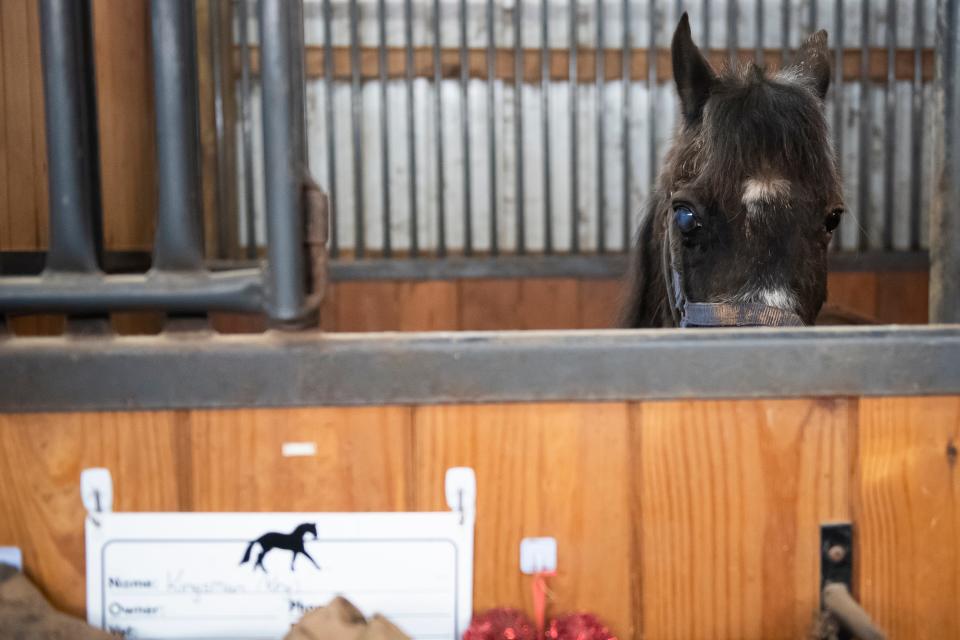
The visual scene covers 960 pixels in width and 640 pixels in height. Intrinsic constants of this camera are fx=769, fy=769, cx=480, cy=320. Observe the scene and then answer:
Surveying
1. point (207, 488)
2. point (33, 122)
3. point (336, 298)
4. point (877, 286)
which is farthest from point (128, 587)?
point (877, 286)

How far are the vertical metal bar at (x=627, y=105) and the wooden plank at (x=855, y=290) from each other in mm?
673

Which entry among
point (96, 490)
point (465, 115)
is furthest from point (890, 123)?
point (96, 490)

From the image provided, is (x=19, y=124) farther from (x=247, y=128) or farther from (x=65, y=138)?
(x=247, y=128)

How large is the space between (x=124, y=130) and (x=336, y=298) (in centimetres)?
99

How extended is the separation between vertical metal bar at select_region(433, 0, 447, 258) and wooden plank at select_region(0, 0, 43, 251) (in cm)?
131

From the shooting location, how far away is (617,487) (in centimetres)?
55

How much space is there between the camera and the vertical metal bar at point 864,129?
2.35 meters

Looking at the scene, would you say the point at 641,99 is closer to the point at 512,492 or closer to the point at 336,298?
the point at 336,298

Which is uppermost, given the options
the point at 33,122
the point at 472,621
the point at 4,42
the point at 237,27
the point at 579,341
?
the point at 237,27

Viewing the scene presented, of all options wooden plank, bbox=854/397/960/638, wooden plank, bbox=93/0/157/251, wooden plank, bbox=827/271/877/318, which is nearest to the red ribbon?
wooden plank, bbox=854/397/960/638

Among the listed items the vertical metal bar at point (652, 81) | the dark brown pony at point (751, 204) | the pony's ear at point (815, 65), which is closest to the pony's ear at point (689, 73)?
the dark brown pony at point (751, 204)

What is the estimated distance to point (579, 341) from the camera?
0.54 meters

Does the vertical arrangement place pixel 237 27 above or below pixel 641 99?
Result: above

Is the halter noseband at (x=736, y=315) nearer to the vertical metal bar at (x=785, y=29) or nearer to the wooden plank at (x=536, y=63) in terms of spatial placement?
the wooden plank at (x=536, y=63)
